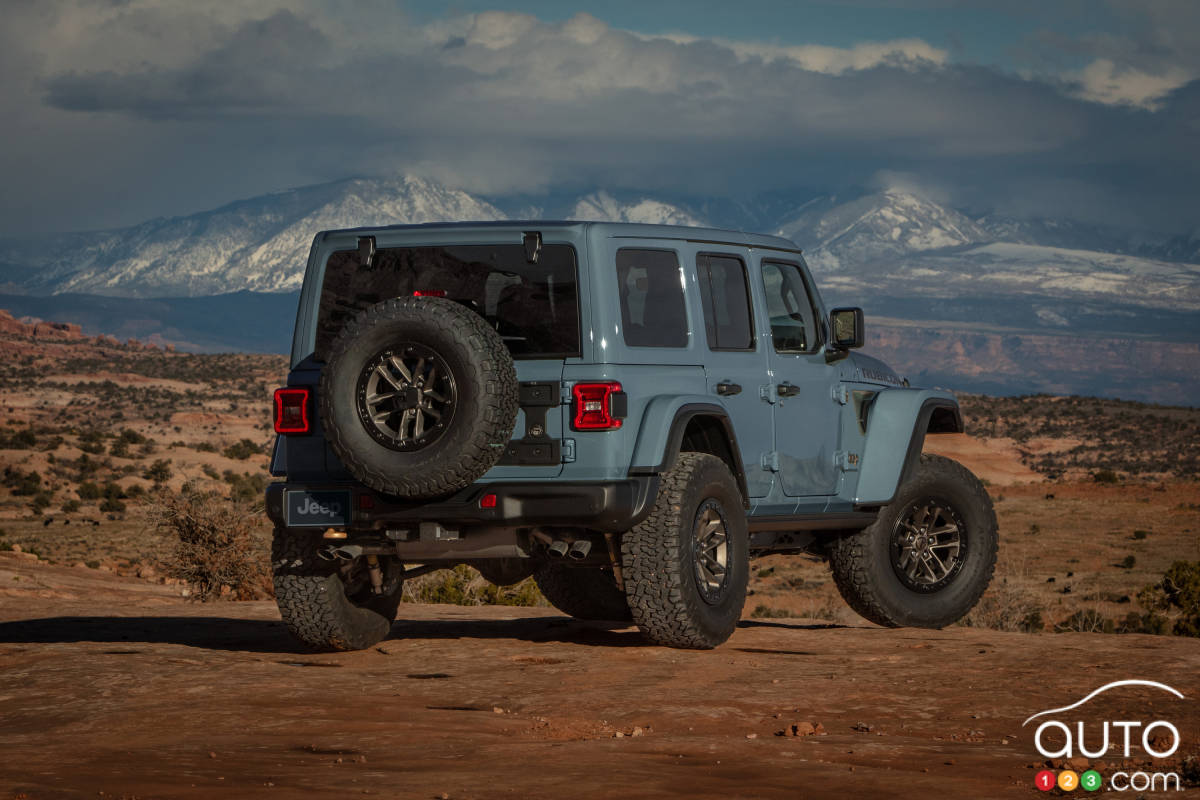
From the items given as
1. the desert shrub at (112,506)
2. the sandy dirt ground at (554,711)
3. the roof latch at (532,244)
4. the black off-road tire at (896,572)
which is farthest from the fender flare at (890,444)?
the desert shrub at (112,506)

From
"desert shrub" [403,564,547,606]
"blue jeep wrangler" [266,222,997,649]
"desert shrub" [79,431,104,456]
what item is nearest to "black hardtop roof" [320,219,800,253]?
"blue jeep wrangler" [266,222,997,649]

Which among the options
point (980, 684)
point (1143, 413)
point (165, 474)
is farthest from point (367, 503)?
point (1143, 413)

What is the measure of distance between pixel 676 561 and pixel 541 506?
867 millimetres

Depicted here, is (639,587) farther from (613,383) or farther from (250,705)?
(250,705)

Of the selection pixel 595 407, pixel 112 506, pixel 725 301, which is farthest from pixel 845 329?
pixel 112 506

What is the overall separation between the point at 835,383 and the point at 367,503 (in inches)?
137

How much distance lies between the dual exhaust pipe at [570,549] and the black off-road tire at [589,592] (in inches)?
123

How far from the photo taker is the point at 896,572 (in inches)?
411

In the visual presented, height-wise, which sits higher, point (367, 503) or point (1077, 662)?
point (367, 503)

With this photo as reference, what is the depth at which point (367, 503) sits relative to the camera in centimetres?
812

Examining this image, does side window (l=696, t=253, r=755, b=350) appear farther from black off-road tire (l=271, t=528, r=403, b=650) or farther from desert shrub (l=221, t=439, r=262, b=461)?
desert shrub (l=221, t=439, r=262, b=461)

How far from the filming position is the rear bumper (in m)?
7.81

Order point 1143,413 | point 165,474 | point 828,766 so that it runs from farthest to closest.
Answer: point 1143,413
point 165,474
point 828,766

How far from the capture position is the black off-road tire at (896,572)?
10258mm
